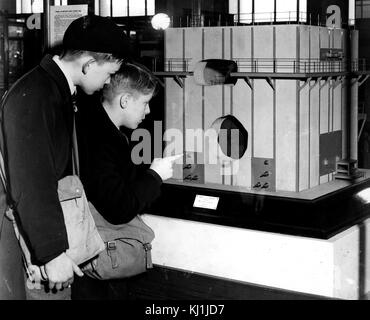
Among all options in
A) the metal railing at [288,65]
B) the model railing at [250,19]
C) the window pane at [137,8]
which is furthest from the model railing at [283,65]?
the window pane at [137,8]

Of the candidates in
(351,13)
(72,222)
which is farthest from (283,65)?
(72,222)

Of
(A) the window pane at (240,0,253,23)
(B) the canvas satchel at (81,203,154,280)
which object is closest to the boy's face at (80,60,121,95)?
(B) the canvas satchel at (81,203,154,280)

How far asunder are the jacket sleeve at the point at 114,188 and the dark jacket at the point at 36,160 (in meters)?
0.32

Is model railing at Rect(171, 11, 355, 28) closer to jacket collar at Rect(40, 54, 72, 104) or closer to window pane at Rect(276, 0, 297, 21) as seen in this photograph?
window pane at Rect(276, 0, 297, 21)

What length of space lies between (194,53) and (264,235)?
88cm

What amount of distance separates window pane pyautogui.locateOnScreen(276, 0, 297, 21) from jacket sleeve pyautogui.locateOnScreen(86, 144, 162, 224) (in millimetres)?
899

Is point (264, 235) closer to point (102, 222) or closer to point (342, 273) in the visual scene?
point (342, 273)

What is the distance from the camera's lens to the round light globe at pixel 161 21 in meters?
2.89

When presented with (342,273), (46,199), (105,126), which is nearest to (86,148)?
(105,126)

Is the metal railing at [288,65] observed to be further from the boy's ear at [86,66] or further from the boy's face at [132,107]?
the boy's ear at [86,66]

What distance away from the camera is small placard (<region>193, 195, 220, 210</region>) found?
268 centimetres

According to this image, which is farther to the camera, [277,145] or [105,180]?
[277,145]

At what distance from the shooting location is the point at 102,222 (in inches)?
90.3

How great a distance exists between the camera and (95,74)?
2.04 metres
